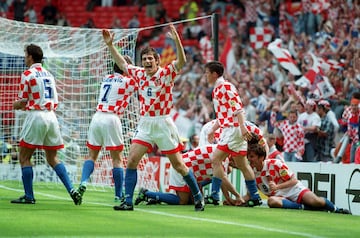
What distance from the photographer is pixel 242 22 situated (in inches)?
1054

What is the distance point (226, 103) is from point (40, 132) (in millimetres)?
2607

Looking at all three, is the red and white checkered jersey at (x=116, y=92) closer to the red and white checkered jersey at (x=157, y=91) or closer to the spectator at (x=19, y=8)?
the red and white checkered jersey at (x=157, y=91)

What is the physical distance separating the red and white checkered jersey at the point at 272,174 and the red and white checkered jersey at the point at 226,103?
2.41 ft

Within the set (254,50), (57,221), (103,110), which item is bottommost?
(57,221)

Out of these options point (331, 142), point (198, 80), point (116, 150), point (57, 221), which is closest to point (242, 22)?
point (198, 80)

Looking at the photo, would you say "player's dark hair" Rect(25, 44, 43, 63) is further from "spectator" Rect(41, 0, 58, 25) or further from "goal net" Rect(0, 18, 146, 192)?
"spectator" Rect(41, 0, 58, 25)

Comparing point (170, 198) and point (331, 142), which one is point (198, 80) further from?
Result: point (170, 198)

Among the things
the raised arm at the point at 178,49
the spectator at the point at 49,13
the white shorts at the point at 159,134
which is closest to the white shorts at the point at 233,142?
the white shorts at the point at 159,134

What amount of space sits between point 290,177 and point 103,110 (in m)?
2.80

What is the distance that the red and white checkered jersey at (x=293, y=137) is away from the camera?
17.9 meters

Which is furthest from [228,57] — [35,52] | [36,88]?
[36,88]

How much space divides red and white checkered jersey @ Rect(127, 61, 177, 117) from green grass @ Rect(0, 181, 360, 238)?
1248mm

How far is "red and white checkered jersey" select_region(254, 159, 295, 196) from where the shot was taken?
1267 cm

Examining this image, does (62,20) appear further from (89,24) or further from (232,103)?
(232,103)
